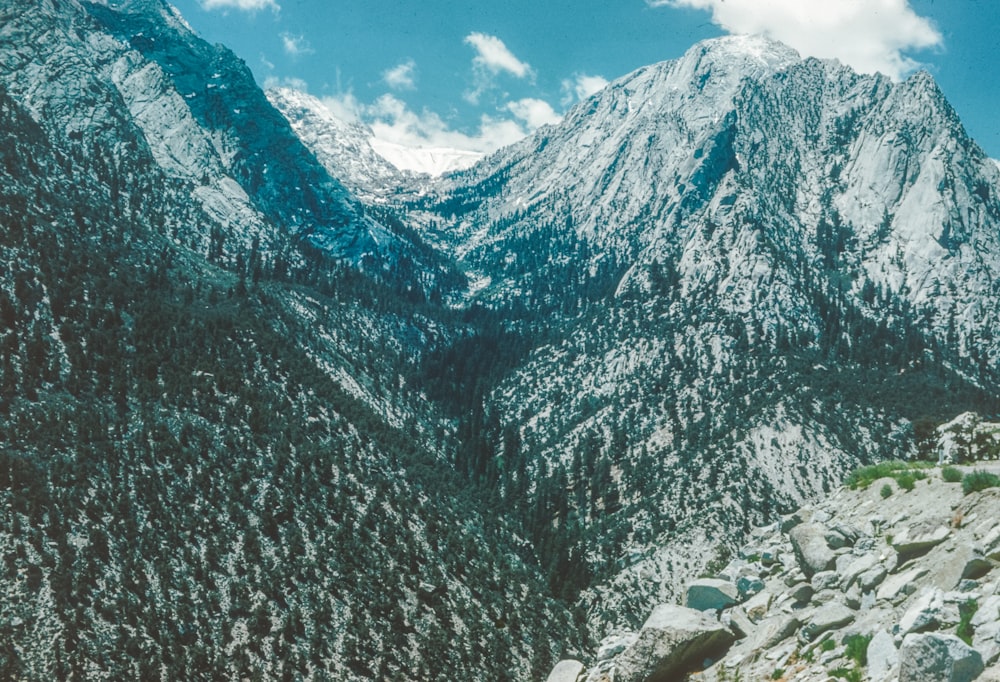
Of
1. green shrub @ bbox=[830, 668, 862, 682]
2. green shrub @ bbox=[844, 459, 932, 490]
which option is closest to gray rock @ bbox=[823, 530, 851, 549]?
Result: green shrub @ bbox=[844, 459, 932, 490]

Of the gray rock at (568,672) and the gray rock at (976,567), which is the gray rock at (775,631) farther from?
the gray rock at (568,672)

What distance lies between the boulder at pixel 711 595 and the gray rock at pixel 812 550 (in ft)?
7.62

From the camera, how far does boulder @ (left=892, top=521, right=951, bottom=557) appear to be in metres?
15.3

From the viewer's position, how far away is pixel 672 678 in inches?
656

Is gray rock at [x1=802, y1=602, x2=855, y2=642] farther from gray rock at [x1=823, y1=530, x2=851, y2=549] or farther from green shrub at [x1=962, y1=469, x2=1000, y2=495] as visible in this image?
green shrub at [x1=962, y1=469, x2=1000, y2=495]

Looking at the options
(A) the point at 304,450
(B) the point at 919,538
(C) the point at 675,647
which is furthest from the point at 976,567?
(A) the point at 304,450

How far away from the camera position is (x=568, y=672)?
71.2 ft

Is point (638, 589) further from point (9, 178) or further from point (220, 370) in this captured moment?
point (9, 178)

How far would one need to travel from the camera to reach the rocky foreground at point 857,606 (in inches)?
428

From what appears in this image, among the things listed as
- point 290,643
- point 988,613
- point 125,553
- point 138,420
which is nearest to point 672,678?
point 988,613

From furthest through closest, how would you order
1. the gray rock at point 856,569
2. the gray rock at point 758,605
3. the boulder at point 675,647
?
the gray rock at point 758,605
the boulder at point 675,647
the gray rock at point 856,569

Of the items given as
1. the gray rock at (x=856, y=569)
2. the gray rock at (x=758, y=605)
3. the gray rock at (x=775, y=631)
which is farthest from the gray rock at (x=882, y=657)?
the gray rock at (x=758, y=605)

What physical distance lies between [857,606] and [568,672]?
1051 cm

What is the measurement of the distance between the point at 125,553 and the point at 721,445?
115504 mm
